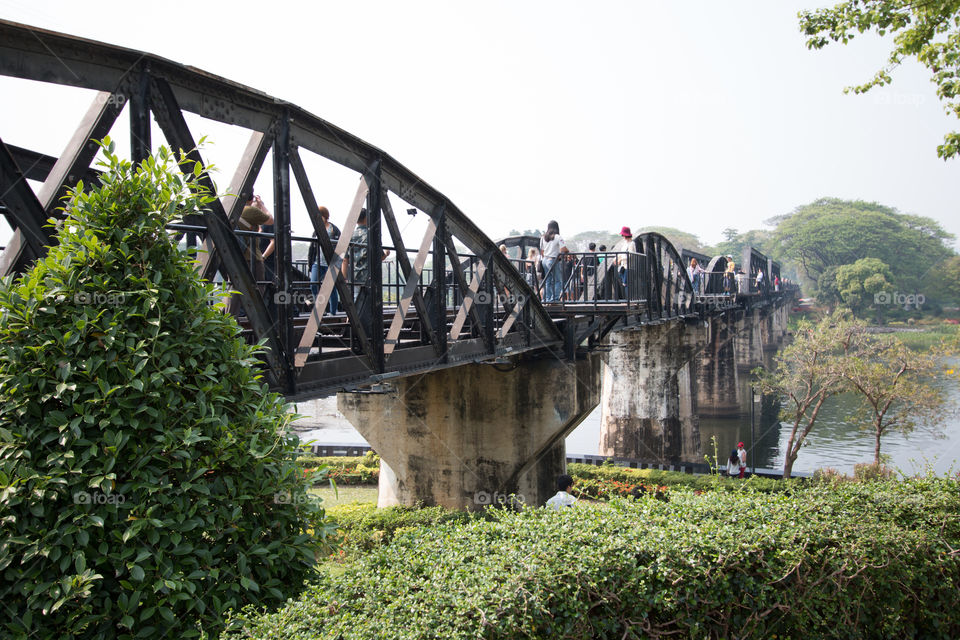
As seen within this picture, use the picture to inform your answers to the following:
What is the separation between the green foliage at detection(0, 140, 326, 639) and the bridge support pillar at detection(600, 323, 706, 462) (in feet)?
82.4

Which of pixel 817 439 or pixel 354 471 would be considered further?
pixel 817 439

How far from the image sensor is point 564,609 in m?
4.17

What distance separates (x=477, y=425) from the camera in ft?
45.3

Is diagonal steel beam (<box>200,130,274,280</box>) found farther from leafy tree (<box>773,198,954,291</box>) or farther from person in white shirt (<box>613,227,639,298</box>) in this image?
leafy tree (<box>773,198,954,291</box>)

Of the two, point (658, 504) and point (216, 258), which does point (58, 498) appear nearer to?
point (216, 258)

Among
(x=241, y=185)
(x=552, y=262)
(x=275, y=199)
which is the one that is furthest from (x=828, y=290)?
(x=241, y=185)

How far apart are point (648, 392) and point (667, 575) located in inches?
981

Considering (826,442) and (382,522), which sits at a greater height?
(382,522)

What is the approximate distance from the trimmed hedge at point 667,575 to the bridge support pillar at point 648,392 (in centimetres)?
2206

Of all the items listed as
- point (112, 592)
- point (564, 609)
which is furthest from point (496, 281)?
point (112, 592)

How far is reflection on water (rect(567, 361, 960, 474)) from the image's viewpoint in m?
32.0

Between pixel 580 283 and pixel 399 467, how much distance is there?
18.3 feet

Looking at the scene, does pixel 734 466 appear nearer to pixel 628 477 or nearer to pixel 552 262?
pixel 628 477

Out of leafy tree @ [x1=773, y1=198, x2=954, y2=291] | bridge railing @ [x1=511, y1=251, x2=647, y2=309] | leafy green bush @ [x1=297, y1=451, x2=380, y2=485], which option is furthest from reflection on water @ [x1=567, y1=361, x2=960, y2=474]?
leafy tree @ [x1=773, y1=198, x2=954, y2=291]
